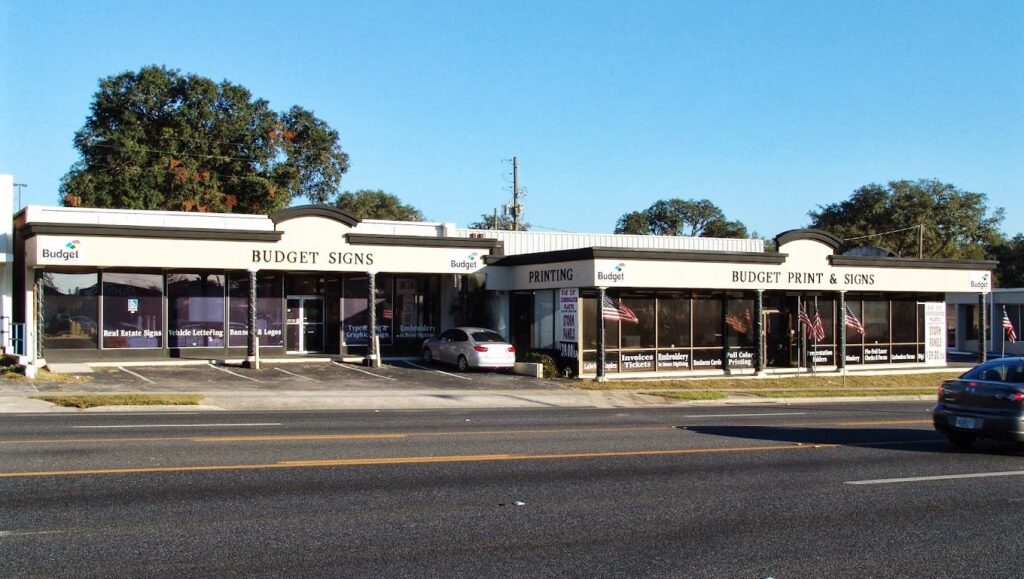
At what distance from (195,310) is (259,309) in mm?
2200

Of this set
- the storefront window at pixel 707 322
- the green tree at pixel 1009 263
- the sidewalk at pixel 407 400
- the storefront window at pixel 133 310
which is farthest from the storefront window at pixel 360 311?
the green tree at pixel 1009 263

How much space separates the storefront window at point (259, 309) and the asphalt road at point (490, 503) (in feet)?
55.0

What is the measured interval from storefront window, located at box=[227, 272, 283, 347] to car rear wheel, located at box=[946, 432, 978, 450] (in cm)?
2379

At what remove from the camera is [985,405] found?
14.9 m

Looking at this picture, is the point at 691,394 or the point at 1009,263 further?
the point at 1009,263

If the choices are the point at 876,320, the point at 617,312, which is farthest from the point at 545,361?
the point at 876,320

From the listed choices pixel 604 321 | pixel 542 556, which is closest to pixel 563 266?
pixel 604 321

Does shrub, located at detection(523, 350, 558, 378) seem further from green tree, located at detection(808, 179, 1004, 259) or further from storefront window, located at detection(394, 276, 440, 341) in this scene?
green tree, located at detection(808, 179, 1004, 259)

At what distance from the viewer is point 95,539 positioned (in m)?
8.05

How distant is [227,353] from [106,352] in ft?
12.7

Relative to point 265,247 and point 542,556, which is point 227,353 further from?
point 542,556

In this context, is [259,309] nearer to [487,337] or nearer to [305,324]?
[305,324]

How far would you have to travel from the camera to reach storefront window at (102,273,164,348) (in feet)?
103

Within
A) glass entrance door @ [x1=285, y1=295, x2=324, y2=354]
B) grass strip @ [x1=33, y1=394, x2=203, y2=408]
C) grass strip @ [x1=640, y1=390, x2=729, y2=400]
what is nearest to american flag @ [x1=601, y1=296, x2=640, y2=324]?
grass strip @ [x1=640, y1=390, x2=729, y2=400]
